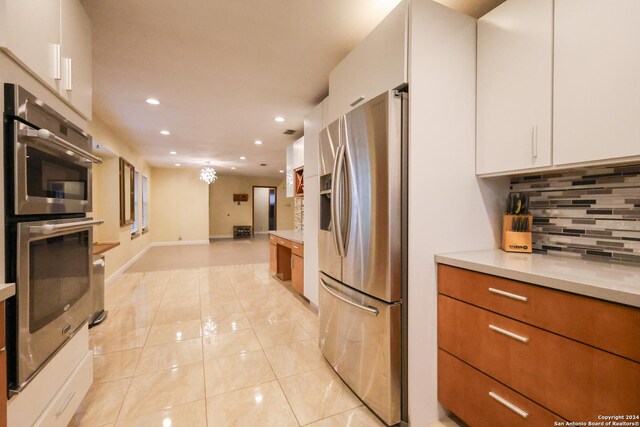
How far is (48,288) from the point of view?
3.83 feet

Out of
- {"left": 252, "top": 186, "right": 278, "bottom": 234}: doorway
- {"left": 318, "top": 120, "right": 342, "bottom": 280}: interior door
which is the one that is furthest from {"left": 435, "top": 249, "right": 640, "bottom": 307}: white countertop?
{"left": 252, "top": 186, "right": 278, "bottom": 234}: doorway

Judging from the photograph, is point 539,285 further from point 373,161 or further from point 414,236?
point 373,161

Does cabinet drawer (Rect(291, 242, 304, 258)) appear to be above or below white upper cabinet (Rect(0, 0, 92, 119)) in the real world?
below

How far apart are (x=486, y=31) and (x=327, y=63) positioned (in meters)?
1.29

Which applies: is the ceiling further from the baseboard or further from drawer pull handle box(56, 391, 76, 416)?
the baseboard

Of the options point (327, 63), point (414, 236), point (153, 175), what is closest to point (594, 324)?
point (414, 236)

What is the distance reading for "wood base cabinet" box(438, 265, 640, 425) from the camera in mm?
870

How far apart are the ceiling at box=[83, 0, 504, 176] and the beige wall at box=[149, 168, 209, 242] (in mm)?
4736

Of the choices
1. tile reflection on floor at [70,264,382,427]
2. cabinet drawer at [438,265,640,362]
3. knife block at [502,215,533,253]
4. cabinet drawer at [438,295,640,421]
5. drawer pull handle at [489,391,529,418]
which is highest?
knife block at [502,215,533,253]

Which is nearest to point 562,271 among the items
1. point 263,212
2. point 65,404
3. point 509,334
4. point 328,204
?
point 509,334

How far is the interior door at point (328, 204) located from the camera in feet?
5.90

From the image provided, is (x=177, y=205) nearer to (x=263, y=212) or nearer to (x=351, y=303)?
(x=263, y=212)

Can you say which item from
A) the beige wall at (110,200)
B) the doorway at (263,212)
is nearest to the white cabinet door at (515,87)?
the beige wall at (110,200)

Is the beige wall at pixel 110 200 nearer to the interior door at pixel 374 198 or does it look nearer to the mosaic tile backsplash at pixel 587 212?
the interior door at pixel 374 198
